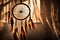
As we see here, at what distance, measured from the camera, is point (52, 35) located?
2.78 metres

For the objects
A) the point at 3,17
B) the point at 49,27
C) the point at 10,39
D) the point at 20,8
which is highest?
the point at 20,8

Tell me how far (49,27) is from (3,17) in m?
1.04

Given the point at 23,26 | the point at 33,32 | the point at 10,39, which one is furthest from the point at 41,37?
the point at 10,39

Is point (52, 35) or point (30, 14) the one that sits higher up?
point (30, 14)

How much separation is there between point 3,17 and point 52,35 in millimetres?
1147

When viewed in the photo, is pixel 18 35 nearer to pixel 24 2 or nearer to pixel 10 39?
pixel 10 39

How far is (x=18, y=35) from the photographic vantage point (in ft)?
9.07

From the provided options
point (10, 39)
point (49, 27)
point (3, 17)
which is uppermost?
point (3, 17)

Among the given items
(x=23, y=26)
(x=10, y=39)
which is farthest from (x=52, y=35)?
(x=10, y=39)

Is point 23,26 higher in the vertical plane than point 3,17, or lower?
lower

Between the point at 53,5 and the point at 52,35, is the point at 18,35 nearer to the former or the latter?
the point at 52,35

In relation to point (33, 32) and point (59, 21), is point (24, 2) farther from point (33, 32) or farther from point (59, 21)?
point (59, 21)

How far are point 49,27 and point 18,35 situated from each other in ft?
2.31

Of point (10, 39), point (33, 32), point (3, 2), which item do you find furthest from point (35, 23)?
point (3, 2)
